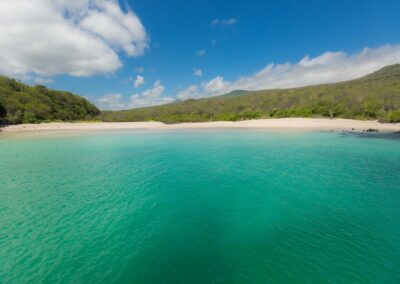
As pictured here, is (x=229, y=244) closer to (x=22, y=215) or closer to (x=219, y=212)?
(x=219, y=212)

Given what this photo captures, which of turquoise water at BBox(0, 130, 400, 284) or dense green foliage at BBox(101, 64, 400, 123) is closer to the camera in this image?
turquoise water at BBox(0, 130, 400, 284)

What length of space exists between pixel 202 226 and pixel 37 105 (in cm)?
9125

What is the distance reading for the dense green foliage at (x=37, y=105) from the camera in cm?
6519

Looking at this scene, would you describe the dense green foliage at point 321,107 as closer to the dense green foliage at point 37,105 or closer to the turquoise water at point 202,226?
the dense green foliage at point 37,105

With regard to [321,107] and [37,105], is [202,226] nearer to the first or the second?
[321,107]

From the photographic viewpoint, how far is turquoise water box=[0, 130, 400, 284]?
6004 mm

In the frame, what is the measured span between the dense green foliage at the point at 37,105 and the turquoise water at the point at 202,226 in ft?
213

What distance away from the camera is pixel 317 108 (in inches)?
2596

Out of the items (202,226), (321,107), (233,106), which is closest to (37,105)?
(233,106)

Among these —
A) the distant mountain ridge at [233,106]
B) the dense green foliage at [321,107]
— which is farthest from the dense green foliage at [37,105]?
the dense green foliage at [321,107]

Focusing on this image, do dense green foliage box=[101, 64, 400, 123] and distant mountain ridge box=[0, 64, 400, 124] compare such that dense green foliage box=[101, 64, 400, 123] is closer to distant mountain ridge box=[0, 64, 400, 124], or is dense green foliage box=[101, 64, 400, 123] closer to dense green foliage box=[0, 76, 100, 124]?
distant mountain ridge box=[0, 64, 400, 124]

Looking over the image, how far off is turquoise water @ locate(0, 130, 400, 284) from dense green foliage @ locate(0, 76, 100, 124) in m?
65.1

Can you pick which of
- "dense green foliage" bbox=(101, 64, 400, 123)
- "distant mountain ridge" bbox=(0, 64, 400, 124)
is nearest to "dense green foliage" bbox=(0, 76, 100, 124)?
"distant mountain ridge" bbox=(0, 64, 400, 124)

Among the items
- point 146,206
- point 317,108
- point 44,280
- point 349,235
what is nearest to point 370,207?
point 349,235
